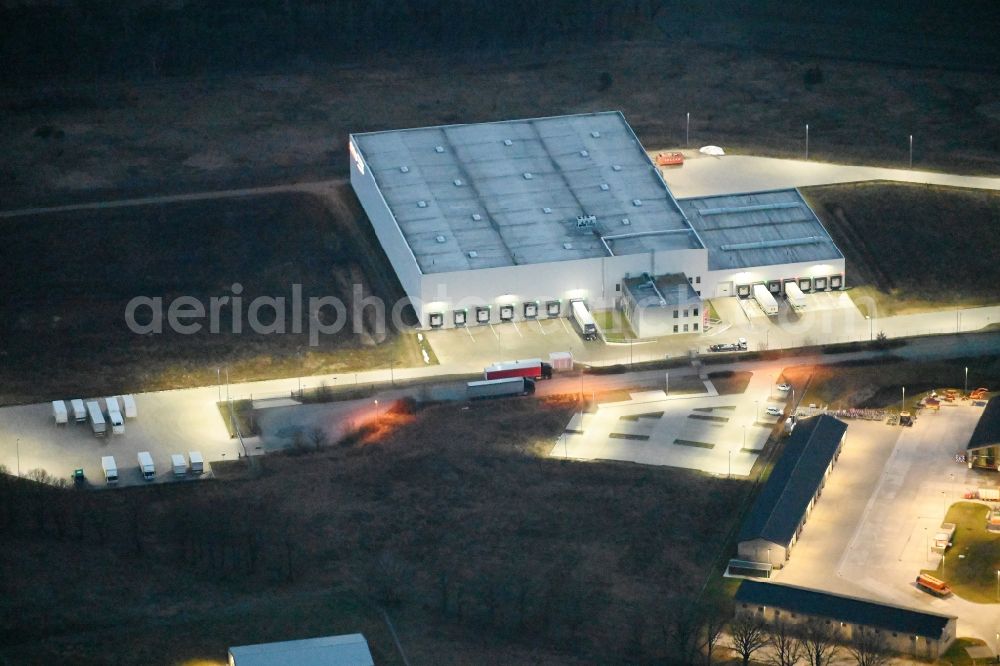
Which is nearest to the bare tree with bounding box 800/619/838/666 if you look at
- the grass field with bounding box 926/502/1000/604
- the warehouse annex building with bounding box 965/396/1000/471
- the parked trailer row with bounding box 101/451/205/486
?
the grass field with bounding box 926/502/1000/604

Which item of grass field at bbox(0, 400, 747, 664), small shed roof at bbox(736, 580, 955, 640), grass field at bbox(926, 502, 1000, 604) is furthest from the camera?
grass field at bbox(926, 502, 1000, 604)

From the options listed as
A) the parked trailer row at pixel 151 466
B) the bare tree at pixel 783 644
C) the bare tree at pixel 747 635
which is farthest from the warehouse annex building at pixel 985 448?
the parked trailer row at pixel 151 466

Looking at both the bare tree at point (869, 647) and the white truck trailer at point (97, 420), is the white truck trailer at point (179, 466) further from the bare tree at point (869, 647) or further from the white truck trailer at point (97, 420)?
the bare tree at point (869, 647)

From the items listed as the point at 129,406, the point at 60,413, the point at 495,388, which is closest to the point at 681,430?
the point at 495,388

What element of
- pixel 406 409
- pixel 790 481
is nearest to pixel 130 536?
pixel 406 409

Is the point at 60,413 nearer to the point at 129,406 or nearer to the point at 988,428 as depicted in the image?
the point at 129,406

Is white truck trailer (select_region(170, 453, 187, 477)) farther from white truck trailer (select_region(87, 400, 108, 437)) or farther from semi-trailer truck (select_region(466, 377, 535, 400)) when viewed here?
semi-trailer truck (select_region(466, 377, 535, 400))
